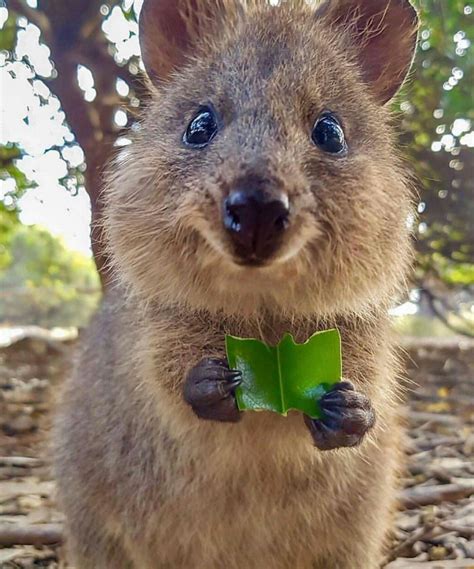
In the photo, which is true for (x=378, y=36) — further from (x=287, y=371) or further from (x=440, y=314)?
(x=440, y=314)

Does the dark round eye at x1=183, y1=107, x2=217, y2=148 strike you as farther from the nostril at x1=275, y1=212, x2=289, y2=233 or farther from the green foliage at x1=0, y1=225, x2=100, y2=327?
the green foliage at x1=0, y1=225, x2=100, y2=327

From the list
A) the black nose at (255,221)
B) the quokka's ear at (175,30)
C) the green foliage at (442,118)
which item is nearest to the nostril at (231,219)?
the black nose at (255,221)

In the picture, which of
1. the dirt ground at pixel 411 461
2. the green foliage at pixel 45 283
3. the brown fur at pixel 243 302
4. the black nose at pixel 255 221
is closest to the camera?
the black nose at pixel 255 221

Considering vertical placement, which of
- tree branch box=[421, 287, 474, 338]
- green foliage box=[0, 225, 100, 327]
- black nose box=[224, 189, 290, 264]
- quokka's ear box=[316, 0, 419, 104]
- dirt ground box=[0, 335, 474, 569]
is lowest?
dirt ground box=[0, 335, 474, 569]

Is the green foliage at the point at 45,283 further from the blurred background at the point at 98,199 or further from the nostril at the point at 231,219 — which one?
the nostril at the point at 231,219

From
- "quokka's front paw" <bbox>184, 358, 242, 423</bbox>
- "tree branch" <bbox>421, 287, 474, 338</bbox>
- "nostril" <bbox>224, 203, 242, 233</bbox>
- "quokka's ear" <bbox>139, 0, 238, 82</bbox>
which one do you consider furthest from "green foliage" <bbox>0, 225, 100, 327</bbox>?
"tree branch" <bbox>421, 287, 474, 338</bbox>

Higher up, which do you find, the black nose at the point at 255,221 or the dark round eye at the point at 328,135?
the dark round eye at the point at 328,135

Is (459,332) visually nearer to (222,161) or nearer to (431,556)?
(431,556)
